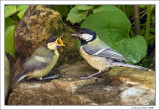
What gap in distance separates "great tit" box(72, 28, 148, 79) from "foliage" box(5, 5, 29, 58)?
2.75ft

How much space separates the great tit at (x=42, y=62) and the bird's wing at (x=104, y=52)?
11.1 inches

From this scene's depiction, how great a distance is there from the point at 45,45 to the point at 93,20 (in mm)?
547

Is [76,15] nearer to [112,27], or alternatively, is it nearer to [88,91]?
[112,27]

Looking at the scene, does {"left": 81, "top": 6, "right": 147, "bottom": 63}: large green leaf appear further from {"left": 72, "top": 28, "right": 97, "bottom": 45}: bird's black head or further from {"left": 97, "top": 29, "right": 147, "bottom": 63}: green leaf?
{"left": 72, "top": 28, "right": 97, "bottom": 45}: bird's black head

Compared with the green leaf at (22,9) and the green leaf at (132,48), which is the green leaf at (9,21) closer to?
the green leaf at (22,9)

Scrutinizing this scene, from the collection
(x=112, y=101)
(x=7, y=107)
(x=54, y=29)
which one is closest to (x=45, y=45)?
(x=54, y=29)

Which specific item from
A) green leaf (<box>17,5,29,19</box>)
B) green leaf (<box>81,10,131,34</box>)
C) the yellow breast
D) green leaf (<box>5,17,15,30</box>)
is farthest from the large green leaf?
green leaf (<box>5,17,15,30</box>)

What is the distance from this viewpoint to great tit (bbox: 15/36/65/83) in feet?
7.63

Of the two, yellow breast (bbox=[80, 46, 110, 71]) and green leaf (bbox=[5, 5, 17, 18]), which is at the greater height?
green leaf (bbox=[5, 5, 17, 18])

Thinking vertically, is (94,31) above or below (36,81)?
above

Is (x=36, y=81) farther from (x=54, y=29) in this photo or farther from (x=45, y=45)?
(x=54, y=29)

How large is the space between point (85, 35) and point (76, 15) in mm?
357

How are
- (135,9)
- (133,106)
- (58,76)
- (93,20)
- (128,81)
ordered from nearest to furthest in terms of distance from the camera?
(133,106) < (128,81) < (58,76) < (93,20) < (135,9)

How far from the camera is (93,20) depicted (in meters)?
2.64
